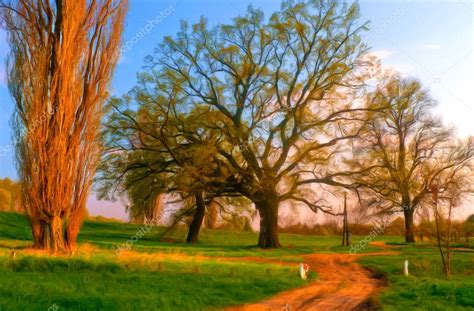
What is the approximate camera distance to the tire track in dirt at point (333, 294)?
30.8 ft

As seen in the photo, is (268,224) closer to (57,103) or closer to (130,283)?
(57,103)

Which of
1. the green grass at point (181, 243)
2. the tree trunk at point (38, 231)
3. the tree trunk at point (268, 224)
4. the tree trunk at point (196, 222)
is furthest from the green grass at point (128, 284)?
the tree trunk at point (196, 222)

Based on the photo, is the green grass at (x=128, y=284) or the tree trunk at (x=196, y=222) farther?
the tree trunk at (x=196, y=222)

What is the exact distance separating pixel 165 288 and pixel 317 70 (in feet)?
73.5

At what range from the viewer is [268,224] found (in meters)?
Answer: 29.0

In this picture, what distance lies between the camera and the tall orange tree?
16375 mm

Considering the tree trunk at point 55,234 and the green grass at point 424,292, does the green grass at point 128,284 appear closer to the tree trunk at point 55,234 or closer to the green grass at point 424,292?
the green grass at point 424,292

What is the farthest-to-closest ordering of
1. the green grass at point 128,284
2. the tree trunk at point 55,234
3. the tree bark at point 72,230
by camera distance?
the tree bark at point 72,230 < the tree trunk at point 55,234 < the green grass at point 128,284

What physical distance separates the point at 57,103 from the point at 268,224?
53.6 ft

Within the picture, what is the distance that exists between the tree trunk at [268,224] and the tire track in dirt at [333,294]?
11.0m

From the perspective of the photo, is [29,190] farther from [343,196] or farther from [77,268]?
[343,196]

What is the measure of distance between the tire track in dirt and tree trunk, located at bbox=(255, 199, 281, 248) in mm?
10980

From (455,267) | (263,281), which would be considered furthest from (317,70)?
(263,281)

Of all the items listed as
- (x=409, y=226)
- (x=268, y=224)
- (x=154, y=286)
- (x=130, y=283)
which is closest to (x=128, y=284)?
(x=130, y=283)
